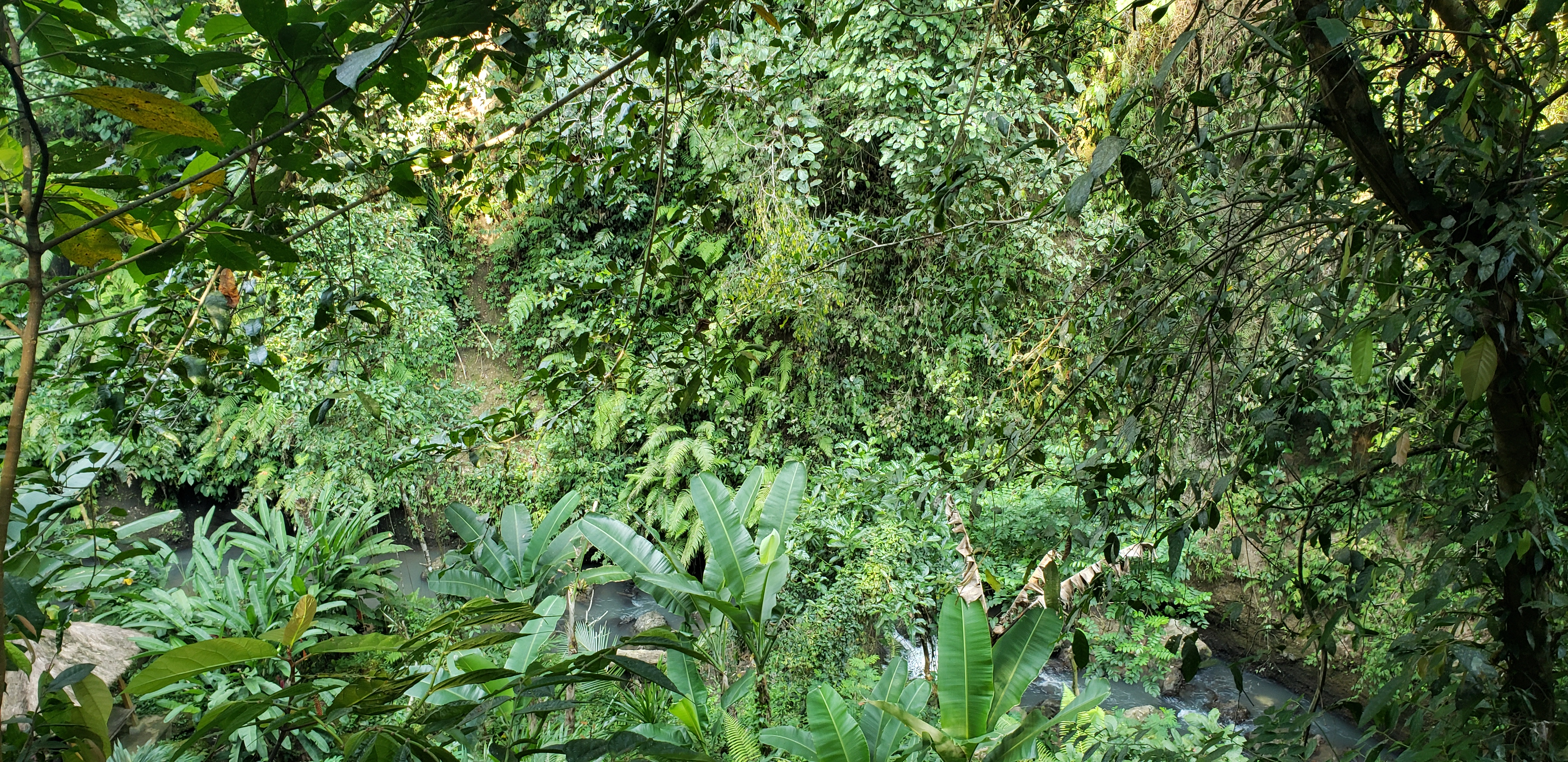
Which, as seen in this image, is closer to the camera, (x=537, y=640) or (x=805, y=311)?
(x=537, y=640)

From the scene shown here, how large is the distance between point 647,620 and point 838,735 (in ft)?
15.4

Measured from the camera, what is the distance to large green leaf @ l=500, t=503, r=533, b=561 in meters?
2.32

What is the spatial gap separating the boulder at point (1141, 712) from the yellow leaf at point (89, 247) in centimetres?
452

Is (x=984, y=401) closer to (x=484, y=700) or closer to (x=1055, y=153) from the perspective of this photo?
(x=1055, y=153)

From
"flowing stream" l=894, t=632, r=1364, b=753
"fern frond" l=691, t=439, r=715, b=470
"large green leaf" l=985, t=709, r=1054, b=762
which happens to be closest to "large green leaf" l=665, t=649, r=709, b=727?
"large green leaf" l=985, t=709, r=1054, b=762

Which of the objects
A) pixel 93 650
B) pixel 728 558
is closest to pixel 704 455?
pixel 93 650

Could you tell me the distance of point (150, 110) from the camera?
0.54 meters

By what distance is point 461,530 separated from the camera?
2383mm

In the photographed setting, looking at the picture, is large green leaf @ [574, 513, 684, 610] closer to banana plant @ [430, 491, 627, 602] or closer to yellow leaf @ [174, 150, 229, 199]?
banana plant @ [430, 491, 627, 602]

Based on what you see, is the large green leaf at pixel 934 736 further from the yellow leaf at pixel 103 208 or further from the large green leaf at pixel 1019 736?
the yellow leaf at pixel 103 208

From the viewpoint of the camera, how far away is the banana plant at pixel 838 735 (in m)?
1.88

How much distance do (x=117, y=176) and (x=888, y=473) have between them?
289 cm

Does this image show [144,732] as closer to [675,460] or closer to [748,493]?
[748,493]

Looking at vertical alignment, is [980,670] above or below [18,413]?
below
